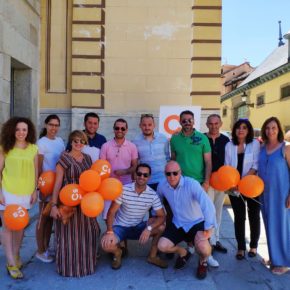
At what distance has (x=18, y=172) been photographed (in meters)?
3.85

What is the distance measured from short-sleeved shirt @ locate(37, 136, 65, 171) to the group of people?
0.01m

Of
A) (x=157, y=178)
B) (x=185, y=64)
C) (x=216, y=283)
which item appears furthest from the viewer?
(x=185, y=64)

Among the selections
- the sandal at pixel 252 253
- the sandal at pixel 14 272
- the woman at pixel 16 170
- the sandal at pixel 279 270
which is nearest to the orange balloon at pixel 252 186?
the sandal at pixel 279 270

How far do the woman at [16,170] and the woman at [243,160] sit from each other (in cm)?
223

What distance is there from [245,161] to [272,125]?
1.72 ft

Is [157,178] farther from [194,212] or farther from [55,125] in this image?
[55,125]

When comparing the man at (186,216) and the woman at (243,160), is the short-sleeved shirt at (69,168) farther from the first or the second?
the woman at (243,160)

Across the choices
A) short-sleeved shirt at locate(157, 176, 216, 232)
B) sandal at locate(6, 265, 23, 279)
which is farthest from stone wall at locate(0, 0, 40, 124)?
short-sleeved shirt at locate(157, 176, 216, 232)

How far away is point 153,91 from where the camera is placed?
9086 mm

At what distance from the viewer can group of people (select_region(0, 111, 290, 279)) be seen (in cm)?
397

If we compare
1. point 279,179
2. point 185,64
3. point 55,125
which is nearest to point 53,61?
point 185,64

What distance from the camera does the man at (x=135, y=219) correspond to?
13.6 ft

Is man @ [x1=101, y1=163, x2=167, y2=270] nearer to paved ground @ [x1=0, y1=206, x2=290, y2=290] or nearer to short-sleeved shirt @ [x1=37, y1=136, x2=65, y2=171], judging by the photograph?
paved ground @ [x1=0, y1=206, x2=290, y2=290]

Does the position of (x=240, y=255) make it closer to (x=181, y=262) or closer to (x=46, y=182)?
(x=181, y=262)
